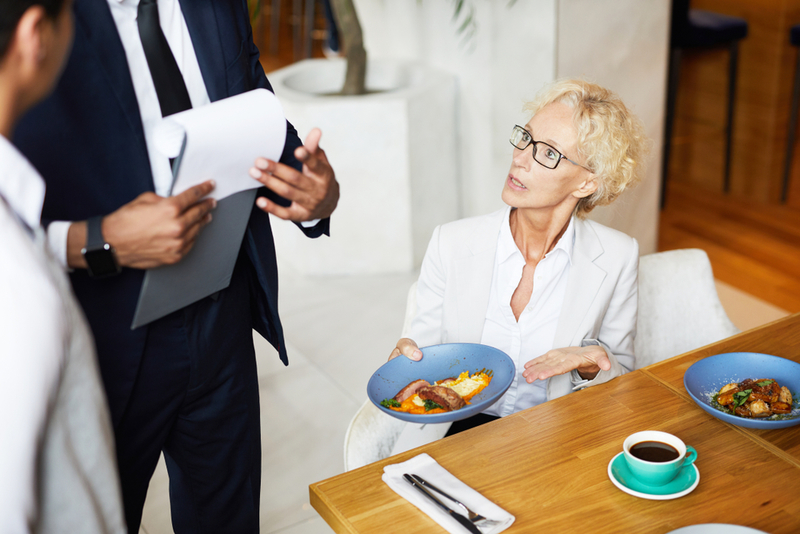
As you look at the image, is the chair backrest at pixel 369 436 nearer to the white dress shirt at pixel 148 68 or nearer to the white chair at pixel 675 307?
the white chair at pixel 675 307

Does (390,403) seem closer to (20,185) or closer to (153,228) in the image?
(153,228)

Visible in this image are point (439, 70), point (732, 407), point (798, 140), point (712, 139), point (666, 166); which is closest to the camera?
point (732, 407)

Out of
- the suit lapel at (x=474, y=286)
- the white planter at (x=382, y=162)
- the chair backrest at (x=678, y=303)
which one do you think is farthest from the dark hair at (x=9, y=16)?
the white planter at (x=382, y=162)

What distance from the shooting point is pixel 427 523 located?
1060 mm

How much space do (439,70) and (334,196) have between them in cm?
247

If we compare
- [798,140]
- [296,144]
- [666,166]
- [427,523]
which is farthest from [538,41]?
[798,140]

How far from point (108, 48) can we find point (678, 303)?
134 centimetres

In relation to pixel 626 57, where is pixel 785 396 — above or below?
below

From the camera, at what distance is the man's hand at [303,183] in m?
1.11

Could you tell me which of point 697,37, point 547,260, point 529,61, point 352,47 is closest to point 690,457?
point 547,260

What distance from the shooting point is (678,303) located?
1786 mm

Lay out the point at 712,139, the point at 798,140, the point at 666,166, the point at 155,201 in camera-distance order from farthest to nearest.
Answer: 1. the point at 798,140
2. the point at 712,139
3. the point at 666,166
4. the point at 155,201

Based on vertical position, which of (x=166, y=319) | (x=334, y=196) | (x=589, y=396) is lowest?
(x=589, y=396)

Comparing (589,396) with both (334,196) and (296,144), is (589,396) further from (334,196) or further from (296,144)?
(296,144)
